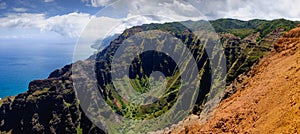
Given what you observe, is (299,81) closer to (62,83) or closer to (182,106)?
(182,106)

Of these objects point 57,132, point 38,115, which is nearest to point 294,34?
point 57,132

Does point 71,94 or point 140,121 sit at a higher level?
point 71,94

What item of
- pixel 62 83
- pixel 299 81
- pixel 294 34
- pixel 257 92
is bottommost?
pixel 62 83

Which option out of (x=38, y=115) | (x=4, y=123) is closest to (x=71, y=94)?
(x=38, y=115)

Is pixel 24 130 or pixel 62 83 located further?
pixel 62 83

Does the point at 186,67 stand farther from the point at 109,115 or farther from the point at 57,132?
the point at 57,132

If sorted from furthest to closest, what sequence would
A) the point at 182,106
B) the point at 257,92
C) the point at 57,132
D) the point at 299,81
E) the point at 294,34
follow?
the point at 57,132
the point at 182,106
the point at 294,34
the point at 257,92
the point at 299,81

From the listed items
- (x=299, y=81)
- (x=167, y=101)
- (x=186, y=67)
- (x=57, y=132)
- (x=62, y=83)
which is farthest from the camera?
(x=186, y=67)
